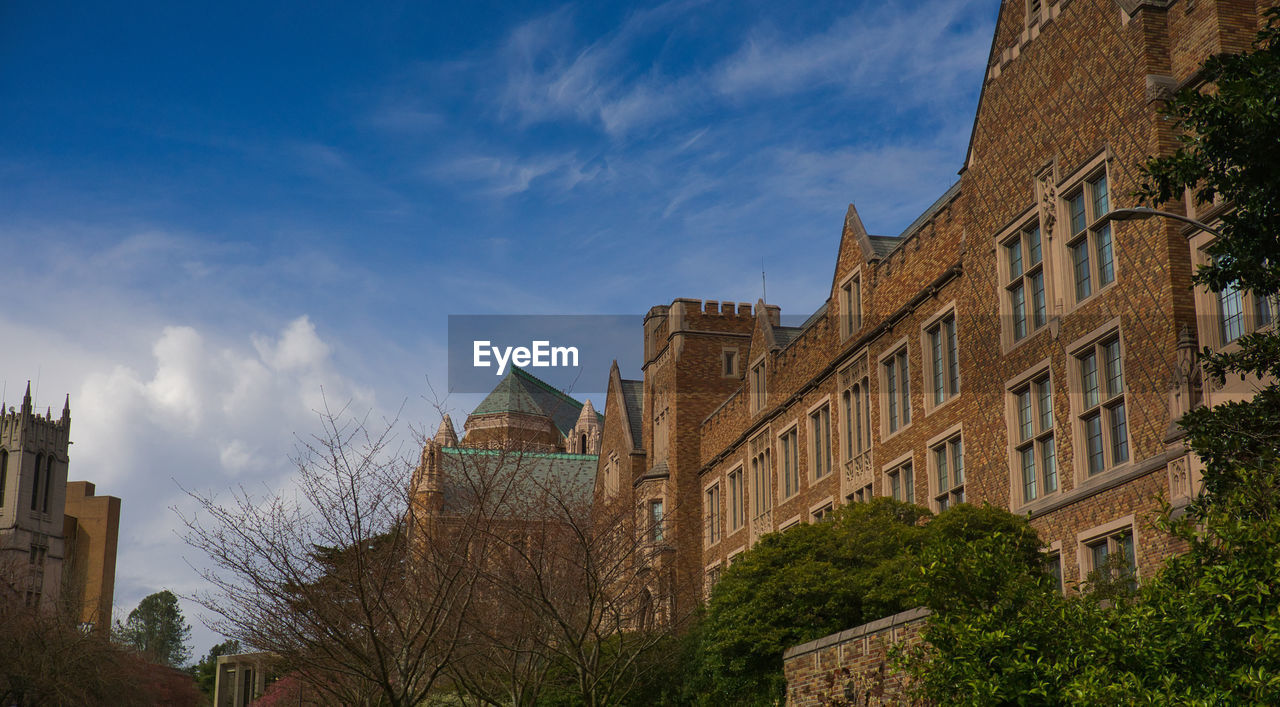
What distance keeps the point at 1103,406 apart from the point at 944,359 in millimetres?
6180

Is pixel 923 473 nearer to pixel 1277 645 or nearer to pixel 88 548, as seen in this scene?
pixel 1277 645

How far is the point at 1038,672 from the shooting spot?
10.9 m

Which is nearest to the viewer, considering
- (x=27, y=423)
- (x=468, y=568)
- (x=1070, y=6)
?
(x=468, y=568)

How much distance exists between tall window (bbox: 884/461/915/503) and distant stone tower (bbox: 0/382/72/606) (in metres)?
95.9

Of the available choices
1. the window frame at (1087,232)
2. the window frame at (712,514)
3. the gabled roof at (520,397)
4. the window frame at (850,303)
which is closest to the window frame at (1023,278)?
the window frame at (1087,232)

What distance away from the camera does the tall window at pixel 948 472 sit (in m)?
26.0

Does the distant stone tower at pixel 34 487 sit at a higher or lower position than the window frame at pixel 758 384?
higher

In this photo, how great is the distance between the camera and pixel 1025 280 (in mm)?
23688

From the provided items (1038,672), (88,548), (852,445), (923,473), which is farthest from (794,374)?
(88,548)

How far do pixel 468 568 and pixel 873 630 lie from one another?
6.63 meters

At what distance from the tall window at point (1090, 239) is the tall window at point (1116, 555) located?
4061 mm

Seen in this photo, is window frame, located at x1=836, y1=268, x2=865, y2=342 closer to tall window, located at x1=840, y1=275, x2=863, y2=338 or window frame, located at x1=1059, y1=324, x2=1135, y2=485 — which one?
tall window, located at x1=840, y1=275, x2=863, y2=338

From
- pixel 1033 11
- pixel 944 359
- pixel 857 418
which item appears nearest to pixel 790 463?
pixel 857 418

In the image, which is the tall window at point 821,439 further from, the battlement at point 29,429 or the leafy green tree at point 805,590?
the battlement at point 29,429
